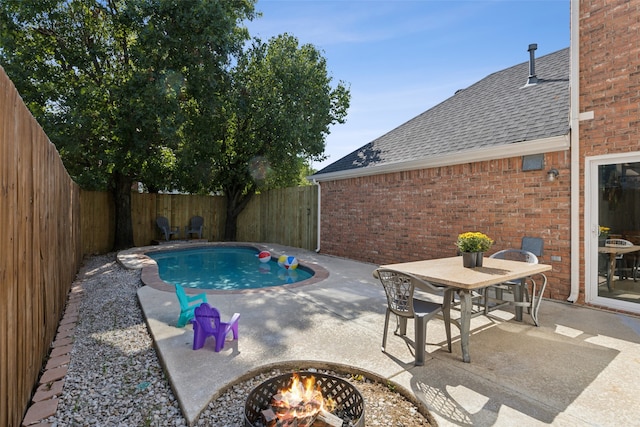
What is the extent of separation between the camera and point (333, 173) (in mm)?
9945

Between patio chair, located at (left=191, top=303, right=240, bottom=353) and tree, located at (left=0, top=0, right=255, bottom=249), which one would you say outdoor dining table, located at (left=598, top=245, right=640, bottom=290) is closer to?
patio chair, located at (left=191, top=303, right=240, bottom=353)

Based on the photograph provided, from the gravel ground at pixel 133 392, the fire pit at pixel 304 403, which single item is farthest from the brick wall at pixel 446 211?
the fire pit at pixel 304 403

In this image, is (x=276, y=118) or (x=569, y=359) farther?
(x=276, y=118)

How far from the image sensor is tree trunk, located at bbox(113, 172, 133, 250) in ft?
37.4

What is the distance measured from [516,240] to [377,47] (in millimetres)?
5978

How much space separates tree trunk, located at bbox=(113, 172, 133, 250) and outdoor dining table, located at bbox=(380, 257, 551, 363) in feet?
35.2

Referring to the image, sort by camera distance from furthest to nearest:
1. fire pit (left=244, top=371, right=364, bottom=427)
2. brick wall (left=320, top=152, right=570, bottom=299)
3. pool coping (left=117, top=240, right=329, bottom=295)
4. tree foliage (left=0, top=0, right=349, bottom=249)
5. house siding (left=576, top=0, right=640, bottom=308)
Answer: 1. tree foliage (left=0, top=0, right=349, bottom=249)
2. pool coping (left=117, top=240, right=329, bottom=295)
3. brick wall (left=320, top=152, right=570, bottom=299)
4. house siding (left=576, top=0, right=640, bottom=308)
5. fire pit (left=244, top=371, right=364, bottom=427)

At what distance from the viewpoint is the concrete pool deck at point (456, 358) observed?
244 centimetres

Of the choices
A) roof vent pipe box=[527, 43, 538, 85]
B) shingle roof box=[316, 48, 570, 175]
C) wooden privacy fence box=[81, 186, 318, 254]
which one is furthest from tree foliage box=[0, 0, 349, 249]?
roof vent pipe box=[527, 43, 538, 85]

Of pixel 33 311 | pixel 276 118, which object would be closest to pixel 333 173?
pixel 276 118

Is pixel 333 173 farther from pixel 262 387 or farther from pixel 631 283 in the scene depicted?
pixel 262 387

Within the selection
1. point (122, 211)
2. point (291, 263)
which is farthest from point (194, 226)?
point (291, 263)

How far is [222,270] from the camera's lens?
9.55 metres

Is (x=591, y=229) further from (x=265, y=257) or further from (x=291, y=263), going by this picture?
(x=265, y=257)
